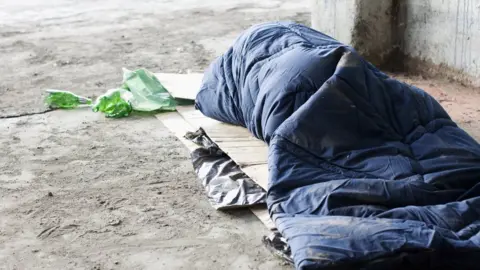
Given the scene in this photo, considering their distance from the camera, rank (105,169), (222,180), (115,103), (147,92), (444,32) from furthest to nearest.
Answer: (444,32) → (147,92) → (115,103) → (105,169) → (222,180)

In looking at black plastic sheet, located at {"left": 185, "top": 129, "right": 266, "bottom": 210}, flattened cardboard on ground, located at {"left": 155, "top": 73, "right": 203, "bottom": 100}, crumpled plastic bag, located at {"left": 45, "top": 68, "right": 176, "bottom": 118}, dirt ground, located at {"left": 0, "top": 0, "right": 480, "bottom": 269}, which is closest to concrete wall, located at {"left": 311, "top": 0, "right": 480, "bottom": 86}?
dirt ground, located at {"left": 0, "top": 0, "right": 480, "bottom": 269}

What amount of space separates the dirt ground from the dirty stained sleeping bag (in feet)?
1.06

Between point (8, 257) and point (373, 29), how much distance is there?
3.51m

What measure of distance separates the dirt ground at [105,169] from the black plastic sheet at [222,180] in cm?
6

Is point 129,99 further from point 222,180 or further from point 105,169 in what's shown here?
point 222,180

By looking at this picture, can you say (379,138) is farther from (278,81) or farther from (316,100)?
(278,81)

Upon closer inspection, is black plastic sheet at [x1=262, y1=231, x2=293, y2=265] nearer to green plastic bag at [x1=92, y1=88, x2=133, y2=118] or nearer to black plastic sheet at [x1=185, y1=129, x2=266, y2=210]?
black plastic sheet at [x1=185, y1=129, x2=266, y2=210]

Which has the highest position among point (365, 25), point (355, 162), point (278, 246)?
point (365, 25)

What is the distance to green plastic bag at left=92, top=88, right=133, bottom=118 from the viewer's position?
4.67 m

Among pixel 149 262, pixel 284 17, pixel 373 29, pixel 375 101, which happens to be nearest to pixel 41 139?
pixel 149 262

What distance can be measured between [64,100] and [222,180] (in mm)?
1884

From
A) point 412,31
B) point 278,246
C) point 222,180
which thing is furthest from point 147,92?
point 278,246

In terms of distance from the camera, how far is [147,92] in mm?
4871

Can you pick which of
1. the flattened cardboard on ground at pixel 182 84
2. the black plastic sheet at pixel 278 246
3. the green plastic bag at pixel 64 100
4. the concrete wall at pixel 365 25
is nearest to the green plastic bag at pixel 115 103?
the green plastic bag at pixel 64 100
